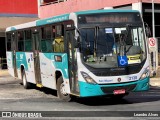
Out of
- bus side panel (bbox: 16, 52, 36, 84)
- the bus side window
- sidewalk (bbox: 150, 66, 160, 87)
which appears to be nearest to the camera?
the bus side window

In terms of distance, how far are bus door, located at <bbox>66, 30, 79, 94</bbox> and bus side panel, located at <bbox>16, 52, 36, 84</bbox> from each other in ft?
14.3

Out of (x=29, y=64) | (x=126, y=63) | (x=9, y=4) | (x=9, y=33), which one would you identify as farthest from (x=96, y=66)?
(x=9, y=4)

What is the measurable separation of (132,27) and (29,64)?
6157 millimetres

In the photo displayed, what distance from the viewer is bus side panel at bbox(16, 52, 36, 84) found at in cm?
1717

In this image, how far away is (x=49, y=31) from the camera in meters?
14.7

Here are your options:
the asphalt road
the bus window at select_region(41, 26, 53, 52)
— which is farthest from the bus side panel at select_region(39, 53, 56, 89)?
the asphalt road

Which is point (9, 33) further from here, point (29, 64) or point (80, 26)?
point (80, 26)

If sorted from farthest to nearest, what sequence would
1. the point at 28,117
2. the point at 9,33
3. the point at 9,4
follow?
1. the point at 9,4
2. the point at 9,33
3. the point at 28,117

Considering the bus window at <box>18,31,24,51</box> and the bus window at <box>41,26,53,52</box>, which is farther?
the bus window at <box>18,31,24,51</box>

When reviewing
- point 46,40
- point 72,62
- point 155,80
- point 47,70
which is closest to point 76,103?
point 72,62

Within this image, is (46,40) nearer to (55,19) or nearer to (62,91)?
(55,19)

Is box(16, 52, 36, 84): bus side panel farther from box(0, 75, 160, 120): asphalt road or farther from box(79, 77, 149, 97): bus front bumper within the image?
box(79, 77, 149, 97): bus front bumper

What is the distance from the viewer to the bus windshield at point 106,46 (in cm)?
1218

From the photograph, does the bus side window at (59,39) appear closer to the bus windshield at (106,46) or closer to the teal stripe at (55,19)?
the teal stripe at (55,19)
